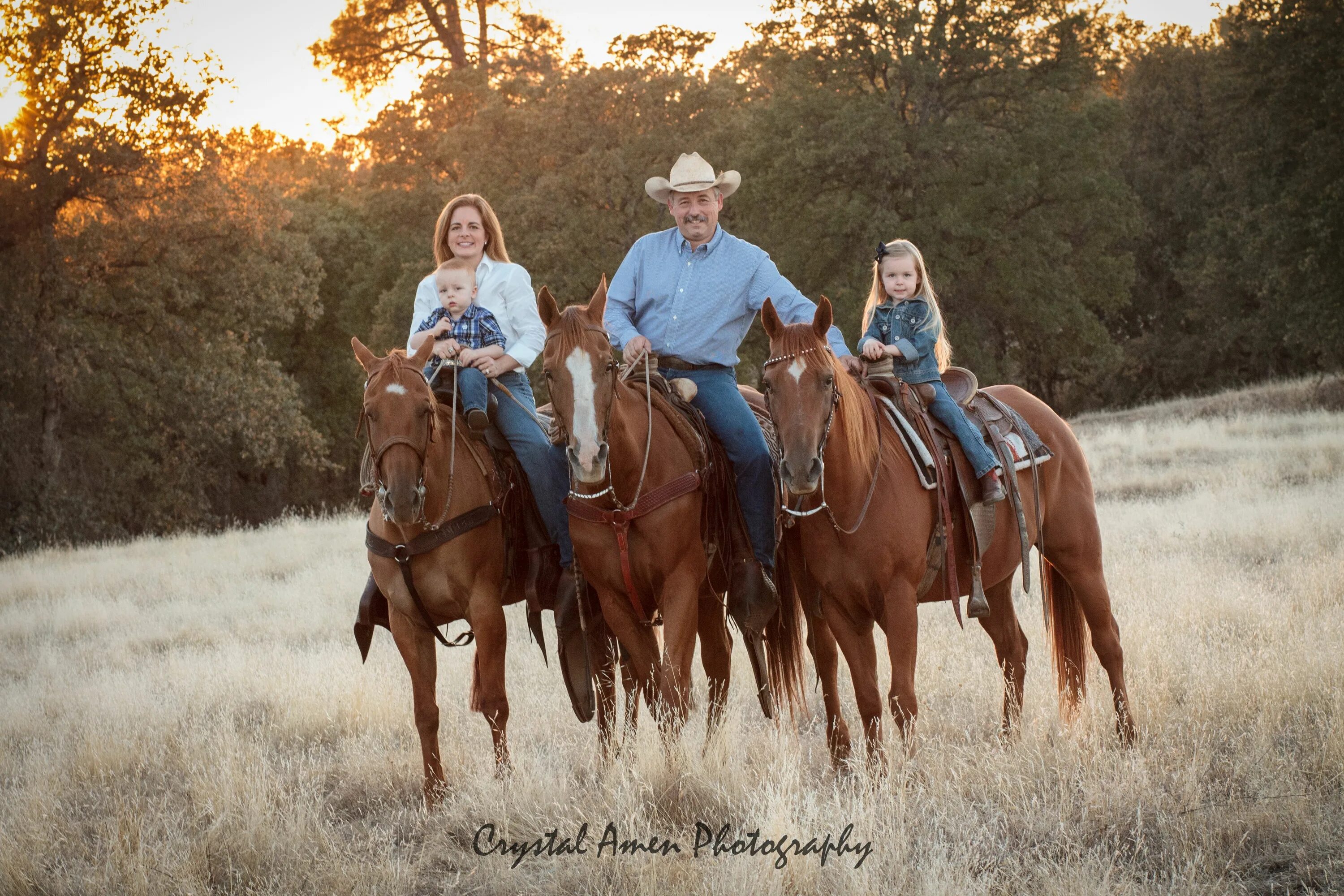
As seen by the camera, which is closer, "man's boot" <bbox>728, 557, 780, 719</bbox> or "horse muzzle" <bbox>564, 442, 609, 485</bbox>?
"horse muzzle" <bbox>564, 442, 609, 485</bbox>

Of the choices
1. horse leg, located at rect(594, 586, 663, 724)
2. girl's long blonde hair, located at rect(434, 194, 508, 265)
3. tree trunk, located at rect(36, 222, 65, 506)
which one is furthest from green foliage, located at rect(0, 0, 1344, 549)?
horse leg, located at rect(594, 586, 663, 724)

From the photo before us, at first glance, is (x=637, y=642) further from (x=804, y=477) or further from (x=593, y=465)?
(x=804, y=477)

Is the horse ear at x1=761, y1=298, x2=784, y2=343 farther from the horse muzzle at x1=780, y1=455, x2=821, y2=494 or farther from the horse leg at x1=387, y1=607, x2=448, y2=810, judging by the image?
the horse leg at x1=387, y1=607, x2=448, y2=810

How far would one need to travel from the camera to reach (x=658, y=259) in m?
5.55

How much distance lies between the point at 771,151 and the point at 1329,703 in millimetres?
22041

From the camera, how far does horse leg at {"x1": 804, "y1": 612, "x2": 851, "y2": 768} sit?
509 centimetres

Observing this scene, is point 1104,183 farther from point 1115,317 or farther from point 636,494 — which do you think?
point 636,494

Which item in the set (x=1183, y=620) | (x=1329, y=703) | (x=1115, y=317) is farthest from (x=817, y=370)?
(x=1115, y=317)

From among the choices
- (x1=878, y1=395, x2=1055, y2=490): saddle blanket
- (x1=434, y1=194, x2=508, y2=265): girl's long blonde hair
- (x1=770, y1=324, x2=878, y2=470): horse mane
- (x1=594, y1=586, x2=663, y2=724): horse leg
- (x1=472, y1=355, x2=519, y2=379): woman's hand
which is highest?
(x1=434, y1=194, x2=508, y2=265): girl's long blonde hair

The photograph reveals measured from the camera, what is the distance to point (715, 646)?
5.66 meters

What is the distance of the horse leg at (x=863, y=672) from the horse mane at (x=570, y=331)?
5.39 feet

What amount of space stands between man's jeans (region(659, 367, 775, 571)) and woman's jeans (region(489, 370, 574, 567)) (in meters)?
0.75

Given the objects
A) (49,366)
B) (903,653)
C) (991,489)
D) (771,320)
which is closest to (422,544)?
(771,320)

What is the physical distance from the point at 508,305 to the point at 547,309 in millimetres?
1135
